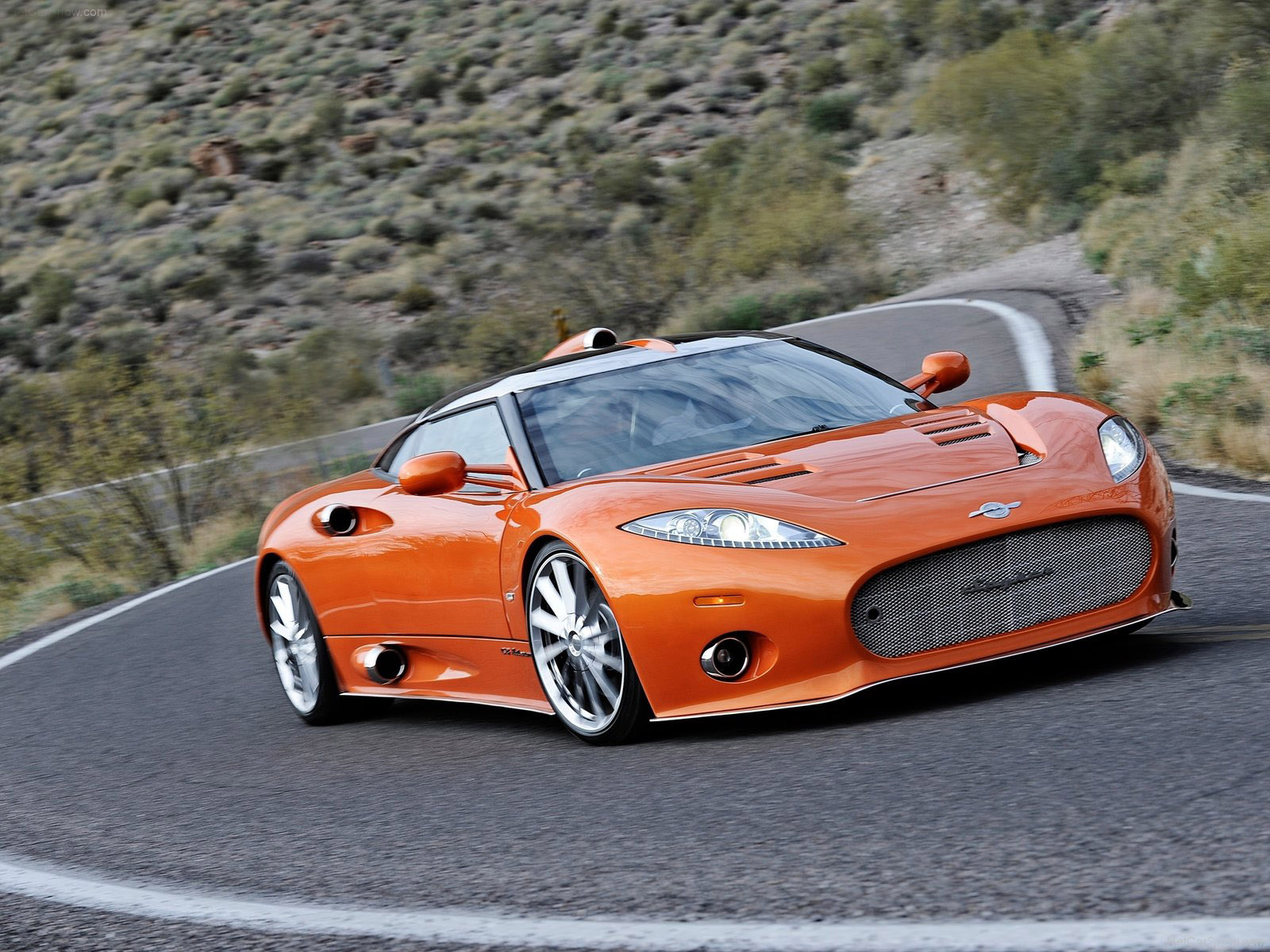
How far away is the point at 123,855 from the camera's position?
488 cm

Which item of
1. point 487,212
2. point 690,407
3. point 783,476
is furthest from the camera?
point 487,212

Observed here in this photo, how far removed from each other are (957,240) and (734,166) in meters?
9.17

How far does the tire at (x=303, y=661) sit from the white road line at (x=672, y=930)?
2.39m

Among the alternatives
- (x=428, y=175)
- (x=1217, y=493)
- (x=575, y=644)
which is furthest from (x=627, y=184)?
(x=575, y=644)

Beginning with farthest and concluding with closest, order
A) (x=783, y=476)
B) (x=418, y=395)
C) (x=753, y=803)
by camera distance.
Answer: (x=418, y=395) → (x=783, y=476) → (x=753, y=803)

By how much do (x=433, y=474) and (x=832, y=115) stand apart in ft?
125

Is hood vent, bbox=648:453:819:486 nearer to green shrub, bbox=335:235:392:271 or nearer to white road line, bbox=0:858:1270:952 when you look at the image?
white road line, bbox=0:858:1270:952

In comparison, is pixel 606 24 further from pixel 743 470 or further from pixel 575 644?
pixel 575 644

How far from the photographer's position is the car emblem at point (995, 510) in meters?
4.86

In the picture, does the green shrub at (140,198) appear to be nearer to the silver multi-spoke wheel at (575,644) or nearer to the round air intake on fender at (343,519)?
the round air intake on fender at (343,519)

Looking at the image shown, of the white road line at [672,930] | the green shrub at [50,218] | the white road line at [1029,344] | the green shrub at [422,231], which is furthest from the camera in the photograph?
the green shrub at [50,218]

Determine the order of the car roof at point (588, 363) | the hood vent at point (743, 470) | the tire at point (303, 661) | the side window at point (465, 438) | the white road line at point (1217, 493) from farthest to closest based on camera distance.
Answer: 1. the white road line at point (1217, 493)
2. the tire at point (303, 661)
3. the car roof at point (588, 363)
4. the side window at point (465, 438)
5. the hood vent at point (743, 470)

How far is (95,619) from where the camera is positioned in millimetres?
11492

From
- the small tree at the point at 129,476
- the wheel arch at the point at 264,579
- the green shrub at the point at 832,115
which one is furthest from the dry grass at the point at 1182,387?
the green shrub at the point at 832,115
